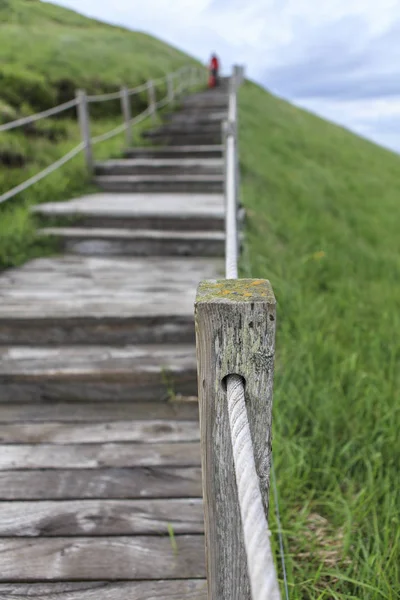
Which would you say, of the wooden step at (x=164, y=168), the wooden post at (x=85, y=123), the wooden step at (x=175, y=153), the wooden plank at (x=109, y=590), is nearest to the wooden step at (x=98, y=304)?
the wooden plank at (x=109, y=590)

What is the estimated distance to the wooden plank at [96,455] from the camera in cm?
198

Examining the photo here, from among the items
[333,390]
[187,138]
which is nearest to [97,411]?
[333,390]

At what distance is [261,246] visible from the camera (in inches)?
169

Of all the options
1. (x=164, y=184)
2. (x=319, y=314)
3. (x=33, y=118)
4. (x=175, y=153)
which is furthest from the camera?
(x=175, y=153)

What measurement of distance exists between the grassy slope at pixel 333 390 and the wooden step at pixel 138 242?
1.29 feet

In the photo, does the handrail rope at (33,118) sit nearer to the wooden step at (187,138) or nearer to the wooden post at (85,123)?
the wooden post at (85,123)

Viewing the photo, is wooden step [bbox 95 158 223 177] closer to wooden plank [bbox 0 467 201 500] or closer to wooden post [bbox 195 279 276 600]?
wooden plank [bbox 0 467 201 500]

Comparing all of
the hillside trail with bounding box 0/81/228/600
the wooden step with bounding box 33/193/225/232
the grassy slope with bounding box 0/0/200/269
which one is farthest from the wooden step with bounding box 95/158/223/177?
the hillside trail with bounding box 0/81/228/600

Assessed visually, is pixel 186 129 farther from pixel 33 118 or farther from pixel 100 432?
pixel 100 432

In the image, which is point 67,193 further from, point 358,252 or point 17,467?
point 17,467

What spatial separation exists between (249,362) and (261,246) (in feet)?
11.6

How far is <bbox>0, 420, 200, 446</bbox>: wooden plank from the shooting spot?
212cm

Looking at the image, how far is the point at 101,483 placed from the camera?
1894mm

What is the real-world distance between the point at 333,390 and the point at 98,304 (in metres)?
1.39
